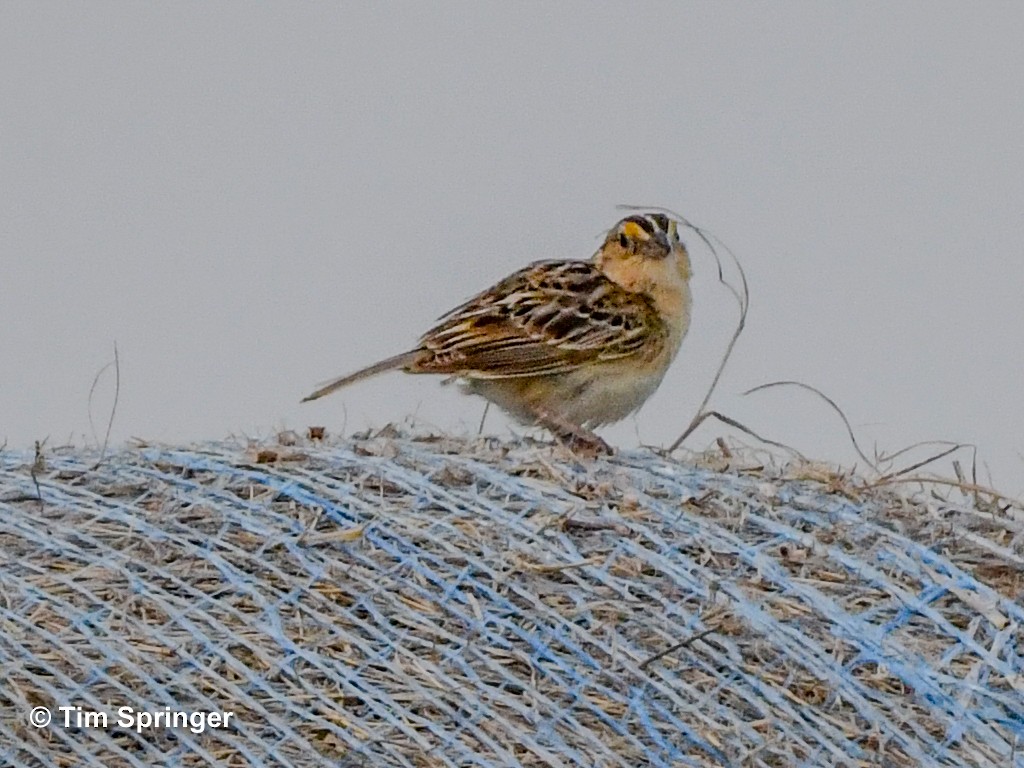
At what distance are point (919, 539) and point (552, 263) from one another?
2.25 meters

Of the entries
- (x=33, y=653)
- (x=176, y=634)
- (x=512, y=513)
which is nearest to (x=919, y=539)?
(x=512, y=513)

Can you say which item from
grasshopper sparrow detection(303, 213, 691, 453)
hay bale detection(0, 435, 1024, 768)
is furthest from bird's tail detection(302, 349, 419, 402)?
hay bale detection(0, 435, 1024, 768)

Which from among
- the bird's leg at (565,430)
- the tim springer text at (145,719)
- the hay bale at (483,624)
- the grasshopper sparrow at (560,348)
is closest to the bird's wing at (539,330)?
the grasshopper sparrow at (560,348)

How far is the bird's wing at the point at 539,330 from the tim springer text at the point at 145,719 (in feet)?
6.97

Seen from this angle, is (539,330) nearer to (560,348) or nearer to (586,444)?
(560,348)

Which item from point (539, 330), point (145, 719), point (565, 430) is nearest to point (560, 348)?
point (539, 330)

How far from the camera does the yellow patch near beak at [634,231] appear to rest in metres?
6.02

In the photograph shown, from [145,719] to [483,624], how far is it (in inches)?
24.8

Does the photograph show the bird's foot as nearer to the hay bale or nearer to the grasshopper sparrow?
the grasshopper sparrow

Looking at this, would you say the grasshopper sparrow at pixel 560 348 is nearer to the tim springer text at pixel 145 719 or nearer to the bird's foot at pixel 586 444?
the bird's foot at pixel 586 444

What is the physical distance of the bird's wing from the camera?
5605mm

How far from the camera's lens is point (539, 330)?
5680mm

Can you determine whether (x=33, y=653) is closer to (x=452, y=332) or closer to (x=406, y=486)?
(x=406, y=486)

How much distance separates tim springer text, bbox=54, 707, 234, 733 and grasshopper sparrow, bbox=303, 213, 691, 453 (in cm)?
205
